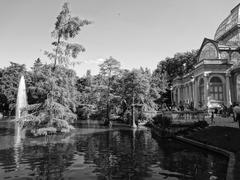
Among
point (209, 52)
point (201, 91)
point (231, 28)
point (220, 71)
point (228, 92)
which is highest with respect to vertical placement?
point (231, 28)

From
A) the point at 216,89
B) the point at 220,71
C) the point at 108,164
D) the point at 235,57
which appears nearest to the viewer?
the point at 108,164

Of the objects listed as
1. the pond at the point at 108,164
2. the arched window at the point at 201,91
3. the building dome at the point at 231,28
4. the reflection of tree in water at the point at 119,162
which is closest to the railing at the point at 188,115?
the pond at the point at 108,164

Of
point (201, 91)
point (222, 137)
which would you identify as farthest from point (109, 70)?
point (222, 137)

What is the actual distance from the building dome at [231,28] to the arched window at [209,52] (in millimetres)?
3892

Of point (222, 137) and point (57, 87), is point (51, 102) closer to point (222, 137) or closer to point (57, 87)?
point (57, 87)

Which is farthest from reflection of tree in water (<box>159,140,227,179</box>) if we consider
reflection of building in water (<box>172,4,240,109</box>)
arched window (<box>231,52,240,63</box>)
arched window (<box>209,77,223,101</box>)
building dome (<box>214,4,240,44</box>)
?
building dome (<box>214,4,240,44</box>)

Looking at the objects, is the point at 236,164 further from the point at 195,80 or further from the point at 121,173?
the point at 195,80

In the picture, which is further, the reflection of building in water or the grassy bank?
the reflection of building in water

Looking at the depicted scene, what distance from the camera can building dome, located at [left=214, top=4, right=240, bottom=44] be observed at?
43219 millimetres

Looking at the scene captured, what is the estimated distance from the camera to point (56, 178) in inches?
427

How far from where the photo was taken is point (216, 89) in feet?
132

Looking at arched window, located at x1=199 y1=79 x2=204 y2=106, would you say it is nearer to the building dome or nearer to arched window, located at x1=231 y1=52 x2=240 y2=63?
arched window, located at x1=231 y1=52 x2=240 y2=63

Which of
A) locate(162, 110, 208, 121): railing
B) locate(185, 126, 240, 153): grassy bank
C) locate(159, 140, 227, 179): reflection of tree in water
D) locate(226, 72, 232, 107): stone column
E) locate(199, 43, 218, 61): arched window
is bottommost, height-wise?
locate(159, 140, 227, 179): reflection of tree in water

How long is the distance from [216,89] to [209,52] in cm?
666
